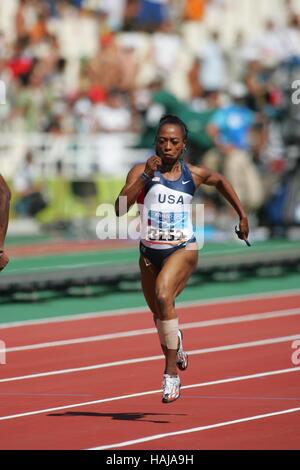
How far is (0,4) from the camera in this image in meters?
28.8

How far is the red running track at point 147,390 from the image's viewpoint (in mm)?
9242

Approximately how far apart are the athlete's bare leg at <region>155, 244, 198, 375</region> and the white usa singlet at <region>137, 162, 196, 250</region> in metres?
0.13

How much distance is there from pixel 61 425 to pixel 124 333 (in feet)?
17.9

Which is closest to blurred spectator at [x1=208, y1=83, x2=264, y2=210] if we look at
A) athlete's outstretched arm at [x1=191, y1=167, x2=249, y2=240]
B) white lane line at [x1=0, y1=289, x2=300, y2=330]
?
white lane line at [x1=0, y1=289, x2=300, y2=330]

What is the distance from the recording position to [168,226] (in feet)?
34.7

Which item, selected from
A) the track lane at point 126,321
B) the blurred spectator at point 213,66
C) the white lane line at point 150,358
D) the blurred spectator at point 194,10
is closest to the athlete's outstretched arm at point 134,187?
the white lane line at point 150,358

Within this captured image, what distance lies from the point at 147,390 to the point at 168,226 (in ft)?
5.05

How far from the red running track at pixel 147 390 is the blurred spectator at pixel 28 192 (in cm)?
989

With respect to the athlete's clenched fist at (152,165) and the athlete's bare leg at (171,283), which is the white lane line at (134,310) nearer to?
the athlete's bare leg at (171,283)

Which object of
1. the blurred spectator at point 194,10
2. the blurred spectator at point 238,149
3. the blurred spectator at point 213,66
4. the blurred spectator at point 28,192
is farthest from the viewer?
the blurred spectator at point 194,10

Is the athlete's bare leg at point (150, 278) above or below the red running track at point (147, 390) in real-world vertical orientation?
above

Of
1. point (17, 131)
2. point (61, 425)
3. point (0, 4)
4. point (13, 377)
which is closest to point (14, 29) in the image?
point (0, 4)

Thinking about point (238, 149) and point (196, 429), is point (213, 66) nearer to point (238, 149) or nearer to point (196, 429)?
point (238, 149)

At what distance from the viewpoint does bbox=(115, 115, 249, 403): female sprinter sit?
1029 centimetres
